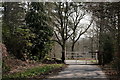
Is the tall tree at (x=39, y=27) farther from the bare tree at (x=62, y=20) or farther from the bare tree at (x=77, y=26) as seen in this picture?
the bare tree at (x=77, y=26)

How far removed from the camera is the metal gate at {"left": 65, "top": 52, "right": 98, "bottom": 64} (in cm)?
1001

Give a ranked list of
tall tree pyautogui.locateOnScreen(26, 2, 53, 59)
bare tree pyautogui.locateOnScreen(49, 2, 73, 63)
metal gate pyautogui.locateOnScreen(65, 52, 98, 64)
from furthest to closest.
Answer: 1. bare tree pyautogui.locateOnScreen(49, 2, 73, 63)
2. metal gate pyautogui.locateOnScreen(65, 52, 98, 64)
3. tall tree pyautogui.locateOnScreen(26, 2, 53, 59)

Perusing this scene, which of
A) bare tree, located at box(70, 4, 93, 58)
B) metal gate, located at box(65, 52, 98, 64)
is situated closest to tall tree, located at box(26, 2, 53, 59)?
bare tree, located at box(70, 4, 93, 58)

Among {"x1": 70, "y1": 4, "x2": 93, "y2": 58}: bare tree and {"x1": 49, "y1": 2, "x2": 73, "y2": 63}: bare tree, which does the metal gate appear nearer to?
{"x1": 49, "y1": 2, "x2": 73, "y2": 63}: bare tree

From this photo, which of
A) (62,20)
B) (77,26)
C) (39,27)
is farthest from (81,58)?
(39,27)

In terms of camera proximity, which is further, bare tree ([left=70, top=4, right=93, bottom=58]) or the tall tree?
bare tree ([left=70, top=4, right=93, bottom=58])

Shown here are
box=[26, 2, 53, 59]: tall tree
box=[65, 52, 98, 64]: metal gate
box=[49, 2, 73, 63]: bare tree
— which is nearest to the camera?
box=[26, 2, 53, 59]: tall tree

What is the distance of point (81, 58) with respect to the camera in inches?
409

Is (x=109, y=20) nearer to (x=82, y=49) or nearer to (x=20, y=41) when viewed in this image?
(x=20, y=41)

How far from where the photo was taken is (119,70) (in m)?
4.73

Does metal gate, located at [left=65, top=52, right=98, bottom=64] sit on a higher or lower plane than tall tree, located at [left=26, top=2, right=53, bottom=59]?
lower

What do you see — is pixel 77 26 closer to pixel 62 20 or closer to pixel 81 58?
pixel 62 20

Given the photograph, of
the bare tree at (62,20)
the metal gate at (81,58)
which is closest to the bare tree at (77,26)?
the bare tree at (62,20)

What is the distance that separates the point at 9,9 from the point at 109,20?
4.36m
